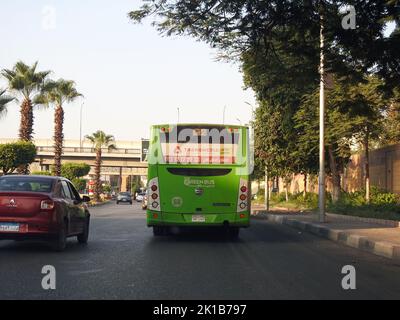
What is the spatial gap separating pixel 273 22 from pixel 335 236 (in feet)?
25.1

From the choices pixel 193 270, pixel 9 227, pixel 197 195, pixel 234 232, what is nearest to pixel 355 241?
pixel 234 232

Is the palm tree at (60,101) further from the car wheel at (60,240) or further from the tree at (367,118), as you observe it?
the car wheel at (60,240)

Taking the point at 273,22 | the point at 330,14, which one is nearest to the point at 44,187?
the point at 273,22

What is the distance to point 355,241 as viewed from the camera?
609 inches

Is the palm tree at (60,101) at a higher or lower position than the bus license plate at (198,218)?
higher

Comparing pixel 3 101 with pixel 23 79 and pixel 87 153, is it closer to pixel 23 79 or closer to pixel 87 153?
pixel 23 79

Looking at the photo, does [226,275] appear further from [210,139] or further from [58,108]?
[58,108]

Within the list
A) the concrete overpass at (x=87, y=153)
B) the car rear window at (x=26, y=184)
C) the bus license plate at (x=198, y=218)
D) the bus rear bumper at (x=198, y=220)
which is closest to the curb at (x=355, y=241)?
the bus rear bumper at (x=198, y=220)

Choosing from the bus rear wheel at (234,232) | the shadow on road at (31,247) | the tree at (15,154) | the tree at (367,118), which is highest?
the tree at (367,118)

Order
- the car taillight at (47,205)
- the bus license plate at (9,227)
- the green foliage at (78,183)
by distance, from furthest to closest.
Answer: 1. the green foliage at (78,183)
2. the car taillight at (47,205)
3. the bus license plate at (9,227)

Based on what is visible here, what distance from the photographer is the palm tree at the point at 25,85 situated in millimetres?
38344

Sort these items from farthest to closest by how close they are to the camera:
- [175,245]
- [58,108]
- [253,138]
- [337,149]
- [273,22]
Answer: [58,108], [253,138], [337,149], [175,245], [273,22]

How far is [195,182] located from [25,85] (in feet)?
87.9

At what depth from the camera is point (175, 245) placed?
1408cm
